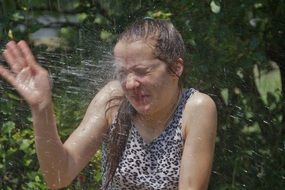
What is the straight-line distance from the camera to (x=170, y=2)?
14.4 ft

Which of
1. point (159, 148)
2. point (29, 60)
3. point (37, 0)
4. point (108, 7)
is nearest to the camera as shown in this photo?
point (29, 60)

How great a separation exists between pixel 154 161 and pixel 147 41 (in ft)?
1.40

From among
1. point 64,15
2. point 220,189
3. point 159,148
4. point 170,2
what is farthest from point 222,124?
point 159,148

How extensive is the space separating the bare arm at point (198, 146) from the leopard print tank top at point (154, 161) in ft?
0.20

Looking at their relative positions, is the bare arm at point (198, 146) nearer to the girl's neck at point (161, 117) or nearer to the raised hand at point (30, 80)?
the girl's neck at point (161, 117)

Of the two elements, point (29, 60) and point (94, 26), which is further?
point (94, 26)

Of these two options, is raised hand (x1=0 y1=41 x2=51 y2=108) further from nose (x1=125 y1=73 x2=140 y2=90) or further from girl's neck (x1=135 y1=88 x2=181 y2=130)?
girl's neck (x1=135 y1=88 x2=181 y2=130)

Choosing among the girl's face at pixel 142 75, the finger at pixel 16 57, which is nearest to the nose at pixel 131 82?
the girl's face at pixel 142 75

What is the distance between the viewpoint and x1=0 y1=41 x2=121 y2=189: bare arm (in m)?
2.77

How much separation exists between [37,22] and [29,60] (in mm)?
1637

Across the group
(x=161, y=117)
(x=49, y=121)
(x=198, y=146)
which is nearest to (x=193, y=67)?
(x=161, y=117)

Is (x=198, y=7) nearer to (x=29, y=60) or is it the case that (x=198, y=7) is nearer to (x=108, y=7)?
(x=108, y=7)

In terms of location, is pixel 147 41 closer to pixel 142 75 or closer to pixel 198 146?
pixel 142 75

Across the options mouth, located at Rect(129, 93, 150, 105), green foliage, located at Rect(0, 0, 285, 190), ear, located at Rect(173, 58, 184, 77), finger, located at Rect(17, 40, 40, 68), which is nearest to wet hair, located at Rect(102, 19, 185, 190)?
ear, located at Rect(173, 58, 184, 77)
